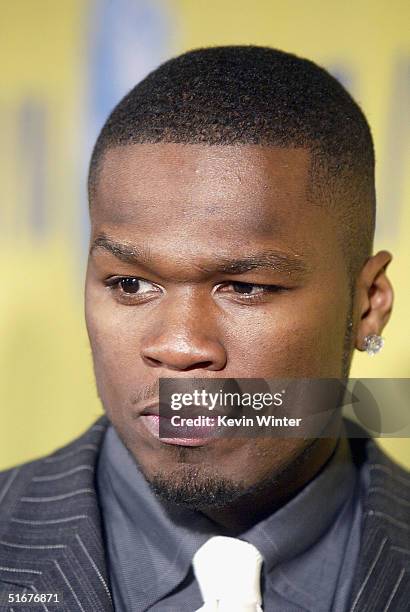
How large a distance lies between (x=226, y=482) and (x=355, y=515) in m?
0.21

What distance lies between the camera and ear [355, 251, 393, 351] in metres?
1.03

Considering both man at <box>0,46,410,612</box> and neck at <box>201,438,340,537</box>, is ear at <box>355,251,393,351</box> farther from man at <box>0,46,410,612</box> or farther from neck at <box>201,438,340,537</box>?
neck at <box>201,438,340,537</box>

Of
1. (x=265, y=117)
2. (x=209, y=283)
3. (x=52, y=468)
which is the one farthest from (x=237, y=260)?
(x=52, y=468)

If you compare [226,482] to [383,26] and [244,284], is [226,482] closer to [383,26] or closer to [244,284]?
[244,284]

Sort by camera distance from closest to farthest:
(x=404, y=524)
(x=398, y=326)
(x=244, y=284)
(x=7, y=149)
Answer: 1. (x=244, y=284)
2. (x=404, y=524)
3. (x=398, y=326)
4. (x=7, y=149)

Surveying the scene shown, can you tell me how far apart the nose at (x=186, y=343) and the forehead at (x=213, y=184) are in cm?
10

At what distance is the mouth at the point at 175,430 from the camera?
2.98 ft

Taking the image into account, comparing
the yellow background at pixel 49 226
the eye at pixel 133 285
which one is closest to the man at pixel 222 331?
the eye at pixel 133 285

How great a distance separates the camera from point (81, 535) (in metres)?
0.97

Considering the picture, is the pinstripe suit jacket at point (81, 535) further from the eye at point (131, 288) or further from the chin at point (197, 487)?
the eye at point (131, 288)

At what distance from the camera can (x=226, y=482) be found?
916 mm

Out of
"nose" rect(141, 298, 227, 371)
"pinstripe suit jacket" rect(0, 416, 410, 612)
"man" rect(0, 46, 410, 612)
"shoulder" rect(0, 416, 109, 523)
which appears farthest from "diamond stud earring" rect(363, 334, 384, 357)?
"shoulder" rect(0, 416, 109, 523)

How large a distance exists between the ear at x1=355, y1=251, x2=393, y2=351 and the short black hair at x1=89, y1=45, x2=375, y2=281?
0.07 feet

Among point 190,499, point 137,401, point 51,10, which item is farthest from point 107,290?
point 51,10
